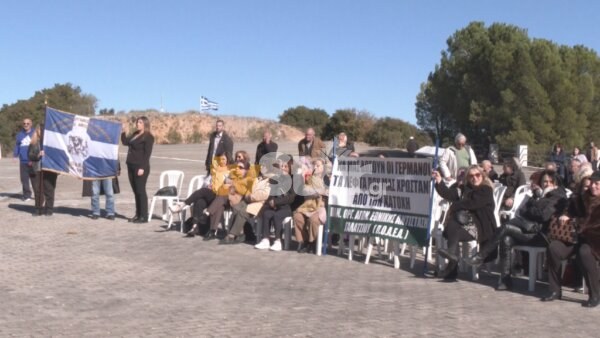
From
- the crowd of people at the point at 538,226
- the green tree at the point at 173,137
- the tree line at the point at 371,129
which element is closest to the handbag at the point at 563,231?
the crowd of people at the point at 538,226

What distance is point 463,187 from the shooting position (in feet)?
33.4

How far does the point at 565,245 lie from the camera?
28.5 ft

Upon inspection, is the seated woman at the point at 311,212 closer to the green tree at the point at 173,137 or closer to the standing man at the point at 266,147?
the standing man at the point at 266,147

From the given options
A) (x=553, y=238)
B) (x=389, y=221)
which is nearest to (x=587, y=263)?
(x=553, y=238)

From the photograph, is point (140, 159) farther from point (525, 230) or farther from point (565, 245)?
point (565, 245)

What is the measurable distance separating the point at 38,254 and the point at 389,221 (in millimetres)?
4981

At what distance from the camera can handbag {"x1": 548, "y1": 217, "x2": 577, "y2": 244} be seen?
28.3ft

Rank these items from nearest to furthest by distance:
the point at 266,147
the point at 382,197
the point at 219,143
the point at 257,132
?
1. the point at 382,197
2. the point at 219,143
3. the point at 266,147
4. the point at 257,132

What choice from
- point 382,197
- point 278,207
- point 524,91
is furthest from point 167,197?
point 524,91

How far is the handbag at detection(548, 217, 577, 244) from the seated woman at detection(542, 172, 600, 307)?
3 centimetres

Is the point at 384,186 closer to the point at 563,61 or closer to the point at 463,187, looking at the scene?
the point at 463,187

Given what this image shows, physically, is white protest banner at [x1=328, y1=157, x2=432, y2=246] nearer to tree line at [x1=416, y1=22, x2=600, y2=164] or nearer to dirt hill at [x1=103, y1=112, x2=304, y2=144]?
tree line at [x1=416, y1=22, x2=600, y2=164]

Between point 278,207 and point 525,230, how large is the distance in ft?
13.5

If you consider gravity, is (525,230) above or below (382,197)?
below
